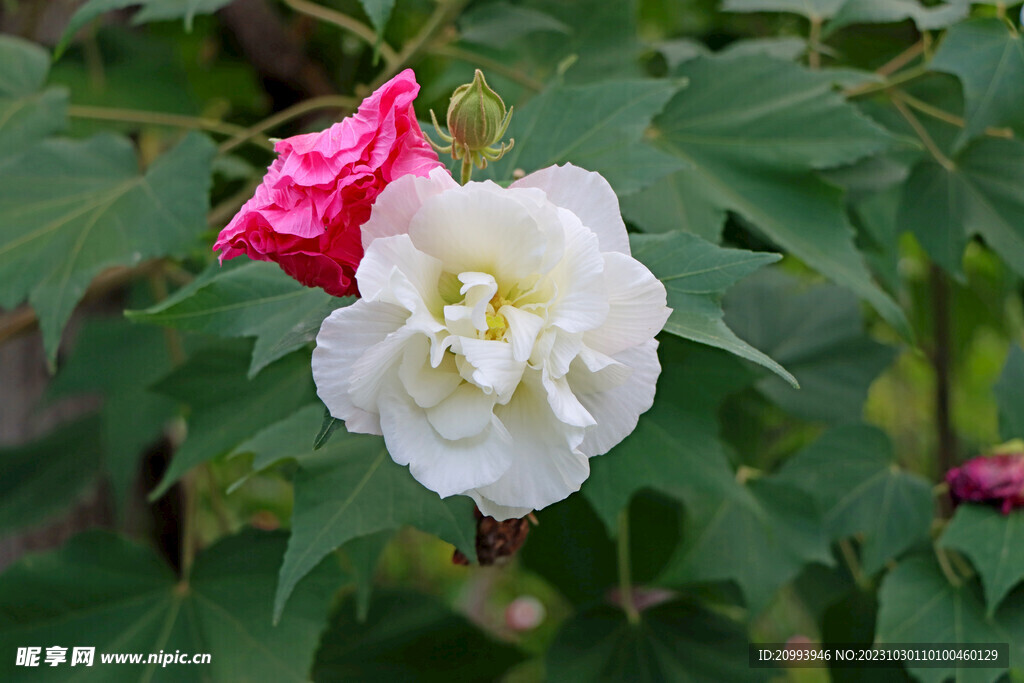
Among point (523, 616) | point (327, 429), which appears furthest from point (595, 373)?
point (523, 616)

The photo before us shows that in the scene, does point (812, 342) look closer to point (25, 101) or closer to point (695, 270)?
point (695, 270)

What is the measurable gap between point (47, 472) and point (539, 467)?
0.85 metres

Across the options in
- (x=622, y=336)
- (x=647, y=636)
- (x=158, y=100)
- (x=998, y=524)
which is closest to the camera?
(x=622, y=336)

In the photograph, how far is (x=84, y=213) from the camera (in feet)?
2.34

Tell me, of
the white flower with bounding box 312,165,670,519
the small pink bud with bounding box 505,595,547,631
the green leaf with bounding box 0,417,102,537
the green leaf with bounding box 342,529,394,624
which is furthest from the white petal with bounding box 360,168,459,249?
the small pink bud with bounding box 505,595,547,631

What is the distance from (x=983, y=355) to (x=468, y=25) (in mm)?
1782

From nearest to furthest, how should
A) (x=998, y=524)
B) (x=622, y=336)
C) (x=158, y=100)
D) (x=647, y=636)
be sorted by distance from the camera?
(x=622, y=336), (x=998, y=524), (x=647, y=636), (x=158, y=100)

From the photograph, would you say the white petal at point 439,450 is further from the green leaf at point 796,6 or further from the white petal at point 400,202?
the green leaf at point 796,6

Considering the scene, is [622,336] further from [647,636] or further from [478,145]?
[647,636]

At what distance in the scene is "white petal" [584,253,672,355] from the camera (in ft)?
1.28

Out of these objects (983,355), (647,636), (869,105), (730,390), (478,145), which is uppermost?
(478,145)

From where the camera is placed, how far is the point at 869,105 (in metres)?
0.84

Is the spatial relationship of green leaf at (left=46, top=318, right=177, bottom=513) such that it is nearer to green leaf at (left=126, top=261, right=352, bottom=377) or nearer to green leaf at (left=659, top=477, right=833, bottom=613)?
green leaf at (left=126, top=261, right=352, bottom=377)

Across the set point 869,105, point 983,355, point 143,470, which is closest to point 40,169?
point 143,470
